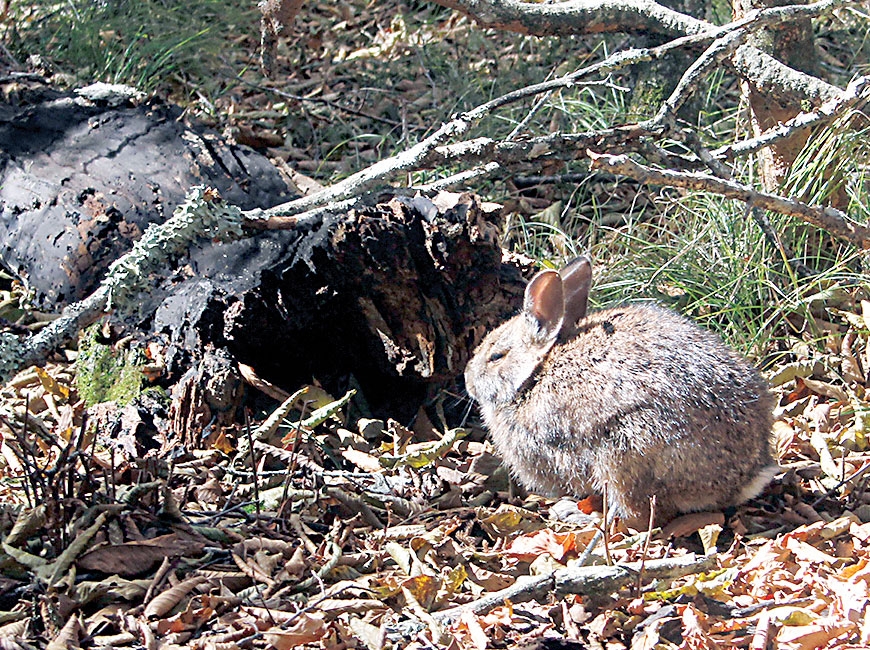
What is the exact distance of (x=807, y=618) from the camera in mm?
2996

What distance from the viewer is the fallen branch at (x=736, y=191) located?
3.70 meters

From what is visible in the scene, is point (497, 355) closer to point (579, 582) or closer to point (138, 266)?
point (579, 582)

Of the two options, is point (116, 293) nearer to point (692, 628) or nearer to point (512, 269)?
point (512, 269)

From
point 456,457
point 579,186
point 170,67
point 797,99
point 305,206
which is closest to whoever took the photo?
point 305,206

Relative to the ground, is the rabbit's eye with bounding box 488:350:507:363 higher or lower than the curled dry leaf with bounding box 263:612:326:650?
lower

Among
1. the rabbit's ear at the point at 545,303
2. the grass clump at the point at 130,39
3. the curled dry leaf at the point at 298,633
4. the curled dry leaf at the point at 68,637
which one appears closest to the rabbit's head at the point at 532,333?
the rabbit's ear at the point at 545,303

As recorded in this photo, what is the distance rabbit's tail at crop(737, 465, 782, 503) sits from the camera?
369 centimetres

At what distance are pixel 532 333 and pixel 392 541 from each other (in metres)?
1.01

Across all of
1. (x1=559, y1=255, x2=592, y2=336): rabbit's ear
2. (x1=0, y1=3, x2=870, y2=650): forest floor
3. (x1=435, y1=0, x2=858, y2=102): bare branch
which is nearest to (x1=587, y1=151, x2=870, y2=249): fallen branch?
(x1=559, y1=255, x2=592, y2=336): rabbit's ear

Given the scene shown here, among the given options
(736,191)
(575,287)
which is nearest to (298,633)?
(575,287)

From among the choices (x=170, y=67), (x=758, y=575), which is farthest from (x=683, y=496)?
(x=170, y=67)

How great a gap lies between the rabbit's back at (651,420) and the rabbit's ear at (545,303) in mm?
123

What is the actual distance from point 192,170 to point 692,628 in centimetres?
313

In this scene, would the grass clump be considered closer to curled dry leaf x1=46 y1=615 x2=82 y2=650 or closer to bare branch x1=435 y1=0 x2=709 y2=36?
bare branch x1=435 y1=0 x2=709 y2=36
